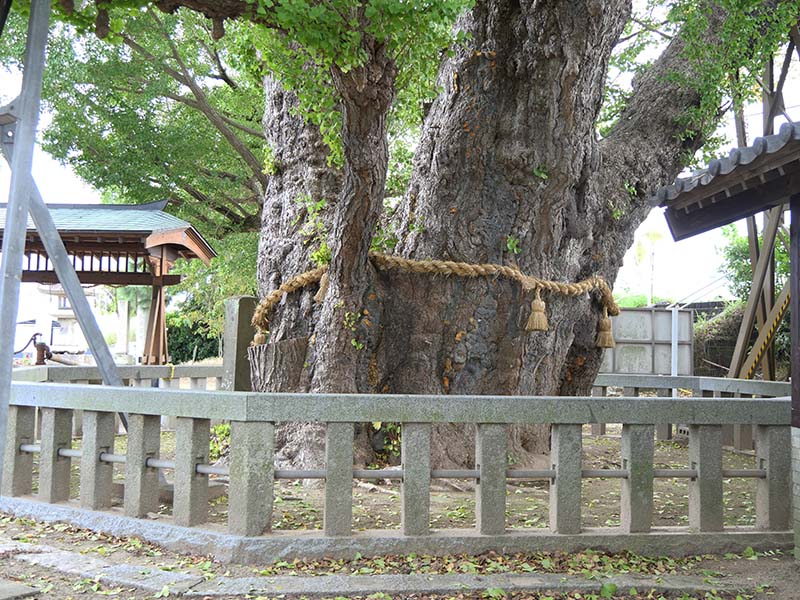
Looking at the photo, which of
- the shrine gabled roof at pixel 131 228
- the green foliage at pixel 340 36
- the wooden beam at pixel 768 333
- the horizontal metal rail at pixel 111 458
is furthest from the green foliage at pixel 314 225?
the wooden beam at pixel 768 333

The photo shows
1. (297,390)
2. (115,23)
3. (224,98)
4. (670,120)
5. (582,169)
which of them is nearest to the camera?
(115,23)

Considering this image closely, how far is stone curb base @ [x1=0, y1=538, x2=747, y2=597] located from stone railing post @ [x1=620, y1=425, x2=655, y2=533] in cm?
47

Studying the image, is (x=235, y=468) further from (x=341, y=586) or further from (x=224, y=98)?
(x=224, y=98)

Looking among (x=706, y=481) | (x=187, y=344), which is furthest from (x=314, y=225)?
(x=187, y=344)

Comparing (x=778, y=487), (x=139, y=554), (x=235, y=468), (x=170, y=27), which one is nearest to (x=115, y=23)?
(x=235, y=468)

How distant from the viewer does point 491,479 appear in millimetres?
4395

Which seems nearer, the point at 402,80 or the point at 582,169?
the point at 402,80

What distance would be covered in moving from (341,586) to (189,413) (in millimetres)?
1393

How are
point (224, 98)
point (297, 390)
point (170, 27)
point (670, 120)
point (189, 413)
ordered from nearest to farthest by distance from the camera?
point (189, 413) < point (297, 390) < point (670, 120) < point (170, 27) < point (224, 98)

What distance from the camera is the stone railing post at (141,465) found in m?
4.59

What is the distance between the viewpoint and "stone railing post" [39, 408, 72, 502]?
195 inches

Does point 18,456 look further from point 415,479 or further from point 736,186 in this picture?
point 736,186

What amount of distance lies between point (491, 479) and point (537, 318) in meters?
1.99

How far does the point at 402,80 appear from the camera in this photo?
511 centimetres
